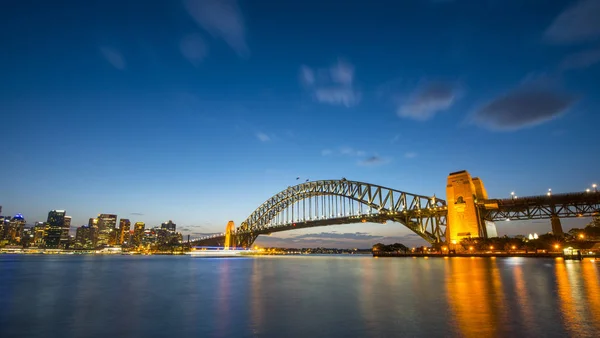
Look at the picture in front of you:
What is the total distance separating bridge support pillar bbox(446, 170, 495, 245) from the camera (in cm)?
5934

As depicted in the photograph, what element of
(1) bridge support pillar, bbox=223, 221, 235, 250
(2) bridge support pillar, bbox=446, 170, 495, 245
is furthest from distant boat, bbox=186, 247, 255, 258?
(2) bridge support pillar, bbox=446, 170, 495, 245

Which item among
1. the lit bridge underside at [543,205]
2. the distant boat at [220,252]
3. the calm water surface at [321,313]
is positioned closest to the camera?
the calm water surface at [321,313]

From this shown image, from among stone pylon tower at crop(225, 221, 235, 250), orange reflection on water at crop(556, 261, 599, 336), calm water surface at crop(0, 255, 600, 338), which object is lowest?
calm water surface at crop(0, 255, 600, 338)

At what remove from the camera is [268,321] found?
10.0 m

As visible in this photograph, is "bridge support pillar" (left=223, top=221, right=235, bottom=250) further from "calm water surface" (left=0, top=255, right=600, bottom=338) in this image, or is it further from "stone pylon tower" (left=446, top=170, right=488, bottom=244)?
"calm water surface" (left=0, top=255, right=600, bottom=338)

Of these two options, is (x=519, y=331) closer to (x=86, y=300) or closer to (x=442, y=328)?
(x=442, y=328)

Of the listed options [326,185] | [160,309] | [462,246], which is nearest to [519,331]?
[160,309]

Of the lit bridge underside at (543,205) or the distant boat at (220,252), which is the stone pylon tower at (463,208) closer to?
the lit bridge underside at (543,205)

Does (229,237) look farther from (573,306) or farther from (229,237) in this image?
(573,306)

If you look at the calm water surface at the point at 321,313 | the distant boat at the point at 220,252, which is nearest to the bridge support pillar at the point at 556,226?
the calm water surface at the point at 321,313

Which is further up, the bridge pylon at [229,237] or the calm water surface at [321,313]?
the bridge pylon at [229,237]

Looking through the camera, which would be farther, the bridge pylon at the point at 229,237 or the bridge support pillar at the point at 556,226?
the bridge pylon at the point at 229,237

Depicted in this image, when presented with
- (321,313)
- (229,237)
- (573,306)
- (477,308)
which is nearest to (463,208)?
(573,306)

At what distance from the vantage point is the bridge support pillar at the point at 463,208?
195 feet
